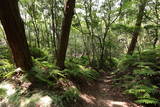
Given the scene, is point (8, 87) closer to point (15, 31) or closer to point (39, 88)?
point (39, 88)

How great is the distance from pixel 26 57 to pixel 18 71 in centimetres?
59

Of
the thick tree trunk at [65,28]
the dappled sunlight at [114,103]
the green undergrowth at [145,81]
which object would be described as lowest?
the dappled sunlight at [114,103]

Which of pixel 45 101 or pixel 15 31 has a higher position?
pixel 15 31

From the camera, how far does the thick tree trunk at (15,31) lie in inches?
118

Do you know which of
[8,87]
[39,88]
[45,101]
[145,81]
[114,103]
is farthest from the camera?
[145,81]

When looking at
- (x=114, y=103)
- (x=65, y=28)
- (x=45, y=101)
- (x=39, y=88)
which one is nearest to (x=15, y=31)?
(x=39, y=88)

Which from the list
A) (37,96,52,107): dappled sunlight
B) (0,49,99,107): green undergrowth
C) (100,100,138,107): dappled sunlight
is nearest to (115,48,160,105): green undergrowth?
(100,100,138,107): dappled sunlight

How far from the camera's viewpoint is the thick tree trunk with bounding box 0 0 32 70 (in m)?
2.99

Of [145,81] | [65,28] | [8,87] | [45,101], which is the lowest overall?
[145,81]

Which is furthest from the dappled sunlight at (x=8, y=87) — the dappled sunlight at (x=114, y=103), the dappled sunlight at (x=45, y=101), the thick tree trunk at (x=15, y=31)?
the dappled sunlight at (x=114, y=103)

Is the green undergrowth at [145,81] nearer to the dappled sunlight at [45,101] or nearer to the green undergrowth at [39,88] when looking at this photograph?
the green undergrowth at [39,88]

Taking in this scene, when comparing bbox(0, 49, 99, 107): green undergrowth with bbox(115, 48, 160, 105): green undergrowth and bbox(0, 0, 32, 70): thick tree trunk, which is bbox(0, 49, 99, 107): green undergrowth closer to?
bbox(0, 0, 32, 70): thick tree trunk

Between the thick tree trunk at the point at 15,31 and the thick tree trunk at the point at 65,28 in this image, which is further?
the thick tree trunk at the point at 65,28

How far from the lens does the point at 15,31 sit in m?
3.27
